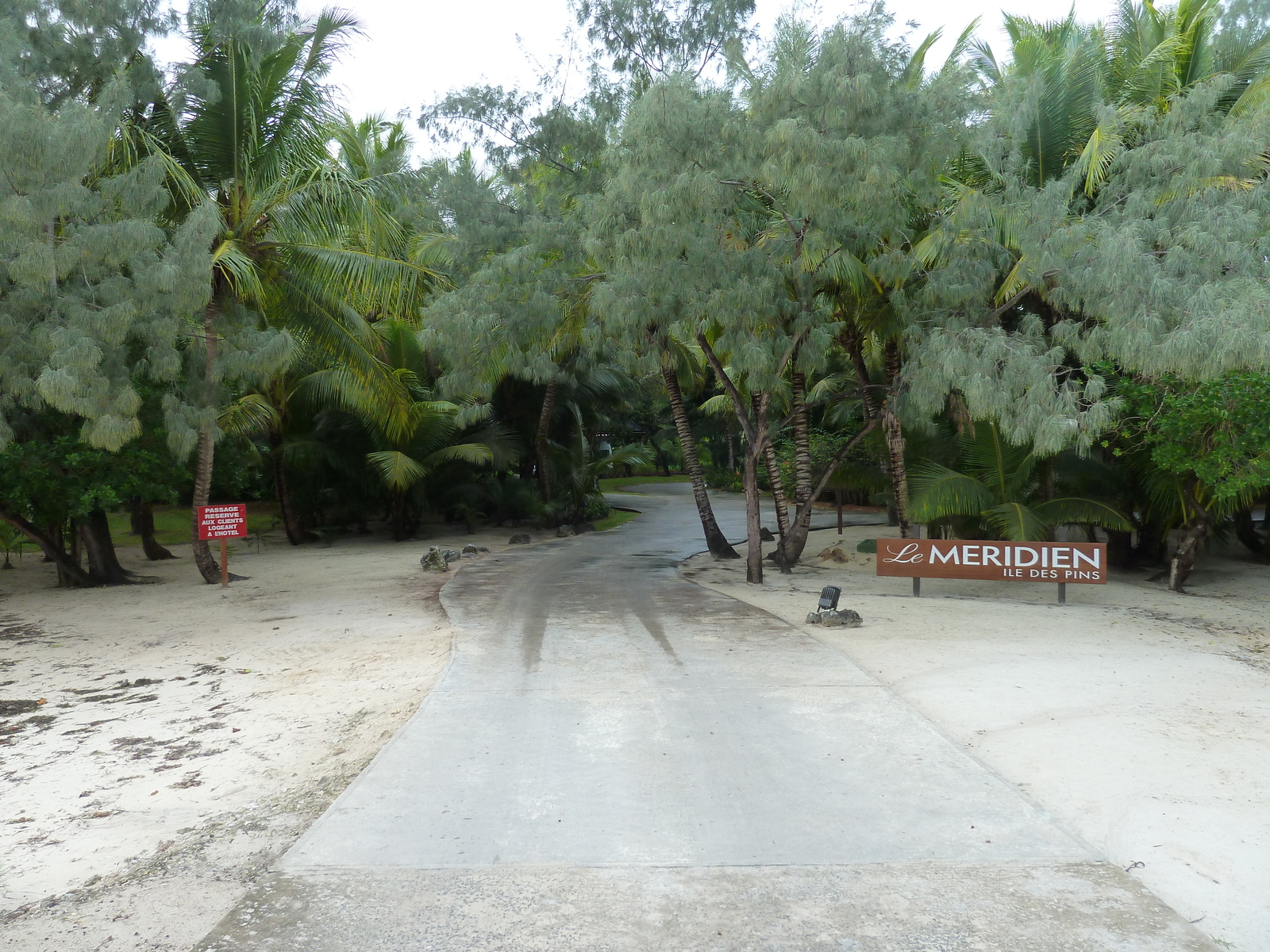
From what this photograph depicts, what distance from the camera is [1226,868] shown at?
3928mm

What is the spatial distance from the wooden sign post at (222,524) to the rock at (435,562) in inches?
121

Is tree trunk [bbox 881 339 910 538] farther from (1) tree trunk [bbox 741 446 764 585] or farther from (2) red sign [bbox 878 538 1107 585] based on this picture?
(1) tree trunk [bbox 741 446 764 585]

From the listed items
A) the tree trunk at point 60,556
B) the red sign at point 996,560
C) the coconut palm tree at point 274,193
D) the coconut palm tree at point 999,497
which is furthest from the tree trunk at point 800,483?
the tree trunk at point 60,556

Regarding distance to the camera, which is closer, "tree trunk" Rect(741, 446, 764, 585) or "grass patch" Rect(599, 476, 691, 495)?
"tree trunk" Rect(741, 446, 764, 585)

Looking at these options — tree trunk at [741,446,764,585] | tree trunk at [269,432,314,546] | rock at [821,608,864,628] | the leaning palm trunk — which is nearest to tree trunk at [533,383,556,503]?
tree trunk at [269,432,314,546]

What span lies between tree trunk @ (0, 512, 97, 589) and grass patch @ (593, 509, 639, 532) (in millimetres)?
13100

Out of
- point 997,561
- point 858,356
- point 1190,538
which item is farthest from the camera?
point 858,356

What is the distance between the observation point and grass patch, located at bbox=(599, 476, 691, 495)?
4412cm

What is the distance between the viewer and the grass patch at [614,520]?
25872 mm

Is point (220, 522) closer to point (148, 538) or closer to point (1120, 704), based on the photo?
point (148, 538)

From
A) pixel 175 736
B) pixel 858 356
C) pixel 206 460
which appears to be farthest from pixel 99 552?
pixel 858 356

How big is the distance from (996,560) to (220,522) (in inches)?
436

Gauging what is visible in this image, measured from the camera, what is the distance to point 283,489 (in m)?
20.8

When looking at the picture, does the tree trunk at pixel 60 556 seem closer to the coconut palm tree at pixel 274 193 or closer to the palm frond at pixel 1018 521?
the coconut palm tree at pixel 274 193
